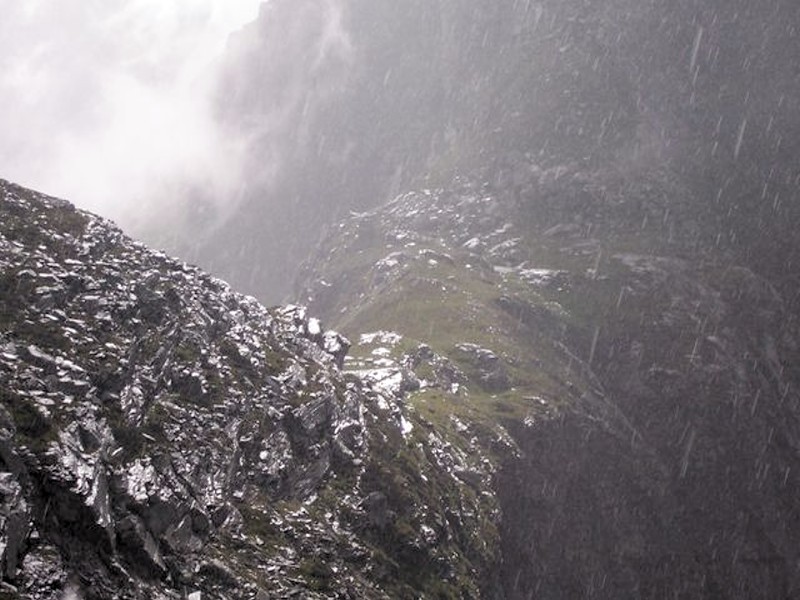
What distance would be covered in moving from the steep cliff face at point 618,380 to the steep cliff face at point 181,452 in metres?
21.4

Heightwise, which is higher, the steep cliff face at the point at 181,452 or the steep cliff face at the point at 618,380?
the steep cliff face at the point at 618,380

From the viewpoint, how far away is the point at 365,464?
2549 inches

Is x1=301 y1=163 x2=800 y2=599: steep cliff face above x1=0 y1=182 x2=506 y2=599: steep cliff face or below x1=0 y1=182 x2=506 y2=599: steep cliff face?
above

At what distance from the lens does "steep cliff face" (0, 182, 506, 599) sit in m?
34.0

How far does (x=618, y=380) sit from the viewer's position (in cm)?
14388

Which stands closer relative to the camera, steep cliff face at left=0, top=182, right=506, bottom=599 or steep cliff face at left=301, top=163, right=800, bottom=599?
steep cliff face at left=0, top=182, right=506, bottom=599

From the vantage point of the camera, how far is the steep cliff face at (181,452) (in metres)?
34.0

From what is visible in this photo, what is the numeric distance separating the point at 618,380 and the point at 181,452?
115 m

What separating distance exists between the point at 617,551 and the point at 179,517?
86.3 m

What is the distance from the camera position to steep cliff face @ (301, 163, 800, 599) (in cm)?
10594

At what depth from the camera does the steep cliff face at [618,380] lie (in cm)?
10594

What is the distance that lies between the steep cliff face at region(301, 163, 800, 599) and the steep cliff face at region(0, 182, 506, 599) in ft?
70.4

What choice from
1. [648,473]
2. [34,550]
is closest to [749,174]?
[648,473]

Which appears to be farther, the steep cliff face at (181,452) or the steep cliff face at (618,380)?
the steep cliff face at (618,380)
